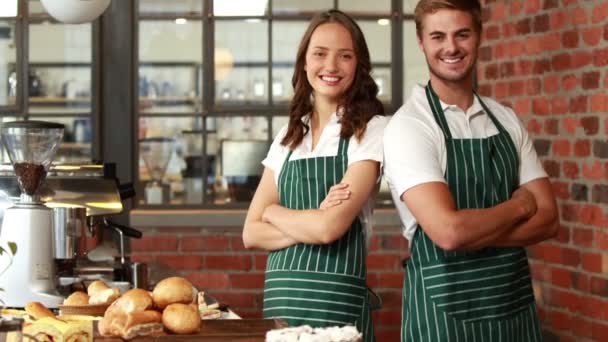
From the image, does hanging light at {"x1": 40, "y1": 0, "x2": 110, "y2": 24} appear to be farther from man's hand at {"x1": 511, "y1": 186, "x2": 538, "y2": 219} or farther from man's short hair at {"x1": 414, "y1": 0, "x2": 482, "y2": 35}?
man's hand at {"x1": 511, "y1": 186, "x2": 538, "y2": 219}

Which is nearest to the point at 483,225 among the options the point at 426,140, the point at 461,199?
the point at 461,199

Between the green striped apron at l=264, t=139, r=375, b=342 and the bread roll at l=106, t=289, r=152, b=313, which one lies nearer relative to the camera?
the bread roll at l=106, t=289, r=152, b=313

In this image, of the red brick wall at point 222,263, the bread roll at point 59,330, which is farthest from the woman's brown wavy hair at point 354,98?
the red brick wall at point 222,263

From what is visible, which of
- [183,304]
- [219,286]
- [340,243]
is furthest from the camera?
[219,286]

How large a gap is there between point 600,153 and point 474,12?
1.06 m

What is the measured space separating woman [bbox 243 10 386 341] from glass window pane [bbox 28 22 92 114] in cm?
227

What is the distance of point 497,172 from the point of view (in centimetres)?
317

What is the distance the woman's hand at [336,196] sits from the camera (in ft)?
10.7

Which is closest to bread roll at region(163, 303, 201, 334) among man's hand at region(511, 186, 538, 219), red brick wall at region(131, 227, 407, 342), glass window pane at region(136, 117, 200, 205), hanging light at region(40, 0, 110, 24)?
man's hand at region(511, 186, 538, 219)

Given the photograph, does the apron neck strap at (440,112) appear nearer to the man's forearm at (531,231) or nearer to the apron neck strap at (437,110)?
the apron neck strap at (437,110)

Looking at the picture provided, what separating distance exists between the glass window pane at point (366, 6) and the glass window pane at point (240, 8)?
0.37 m

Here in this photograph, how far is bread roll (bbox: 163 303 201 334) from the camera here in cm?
235

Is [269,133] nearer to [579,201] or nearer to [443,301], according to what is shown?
[579,201]

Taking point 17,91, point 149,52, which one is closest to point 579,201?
point 149,52
